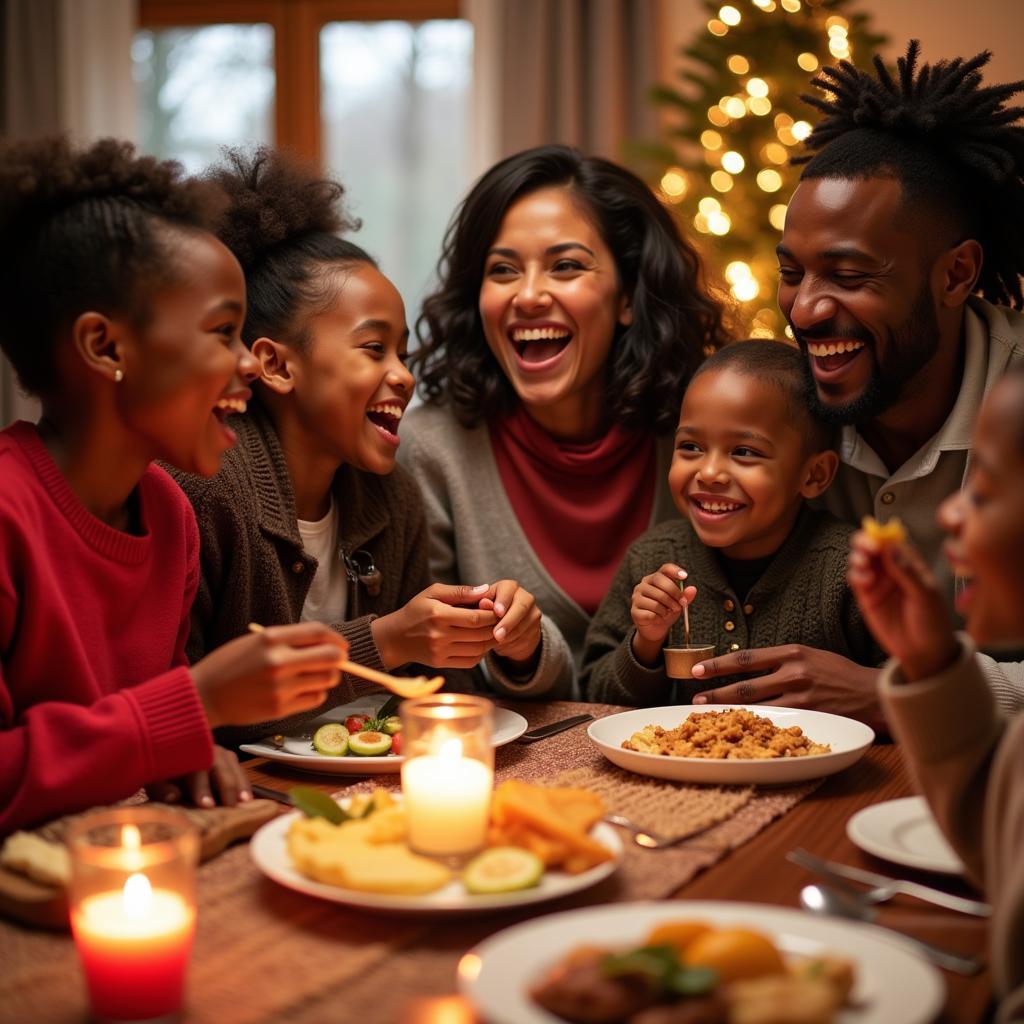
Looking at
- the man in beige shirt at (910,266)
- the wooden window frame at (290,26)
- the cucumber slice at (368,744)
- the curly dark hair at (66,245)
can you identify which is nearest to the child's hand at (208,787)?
the cucumber slice at (368,744)

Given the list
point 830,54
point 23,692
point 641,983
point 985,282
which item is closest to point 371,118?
point 830,54

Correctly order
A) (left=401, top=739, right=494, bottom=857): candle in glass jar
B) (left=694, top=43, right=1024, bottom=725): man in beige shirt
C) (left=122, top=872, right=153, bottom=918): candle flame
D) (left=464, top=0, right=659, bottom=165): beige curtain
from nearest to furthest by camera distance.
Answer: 1. (left=122, top=872, right=153, bottom=918): candle flame
2. (left=401, top=739, right=494, bottom=857): candle in glass jar
3. (left=694, top=43, right=1024, bottom=725): man in beige shirt
4. (left=464, top=0, right=659, bottom=165): beige curtain

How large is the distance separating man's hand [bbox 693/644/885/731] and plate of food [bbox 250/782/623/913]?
66 centimetres

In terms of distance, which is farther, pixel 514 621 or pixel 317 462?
pixel 317 462

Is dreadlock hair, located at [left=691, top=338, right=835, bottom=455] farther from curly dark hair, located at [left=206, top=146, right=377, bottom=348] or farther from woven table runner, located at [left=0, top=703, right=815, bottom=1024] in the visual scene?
woven table runner, located at [left=0, top=703, right=815, bottom=1024]

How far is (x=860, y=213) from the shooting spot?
86.2 inches

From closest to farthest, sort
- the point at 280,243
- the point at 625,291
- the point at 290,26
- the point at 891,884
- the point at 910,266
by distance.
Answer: the point at 891,884 → the point at 910,266 → the point at 280,243 → the point at 625,291 → the point at 290,26

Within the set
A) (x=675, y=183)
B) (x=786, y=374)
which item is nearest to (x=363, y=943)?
(x=786, y=374)

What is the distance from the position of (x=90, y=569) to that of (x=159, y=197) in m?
0.50

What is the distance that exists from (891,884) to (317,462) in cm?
141

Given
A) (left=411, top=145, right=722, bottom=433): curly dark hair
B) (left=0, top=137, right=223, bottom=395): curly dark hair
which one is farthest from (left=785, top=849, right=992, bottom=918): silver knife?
(left=411, top=145, right=722, bottom=433): curly dark hair

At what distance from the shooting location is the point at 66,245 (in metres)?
1.48

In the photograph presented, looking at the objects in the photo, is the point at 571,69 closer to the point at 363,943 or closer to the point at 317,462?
the point at 317,462

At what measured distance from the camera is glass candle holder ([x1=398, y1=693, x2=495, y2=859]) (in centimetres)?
122
